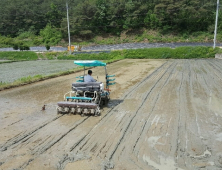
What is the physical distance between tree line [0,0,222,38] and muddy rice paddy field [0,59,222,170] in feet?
152

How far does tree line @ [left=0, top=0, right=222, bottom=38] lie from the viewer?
50.2 meters

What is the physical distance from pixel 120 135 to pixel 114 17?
55.9 m

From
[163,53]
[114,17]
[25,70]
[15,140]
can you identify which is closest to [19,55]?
[25,70]

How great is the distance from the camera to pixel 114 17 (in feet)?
189

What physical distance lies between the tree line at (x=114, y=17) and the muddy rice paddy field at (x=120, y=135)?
46.3 m

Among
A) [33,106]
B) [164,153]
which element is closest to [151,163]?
[164,153]

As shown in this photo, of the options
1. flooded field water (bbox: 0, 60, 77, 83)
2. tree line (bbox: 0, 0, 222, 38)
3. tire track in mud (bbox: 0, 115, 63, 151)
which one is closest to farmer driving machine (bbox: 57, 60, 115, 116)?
tire track in mud (bbox: 0, 115, 63, 151)

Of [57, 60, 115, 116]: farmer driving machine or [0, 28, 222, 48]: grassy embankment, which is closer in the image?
[57, 60, 115, 116]: farmer driving machine

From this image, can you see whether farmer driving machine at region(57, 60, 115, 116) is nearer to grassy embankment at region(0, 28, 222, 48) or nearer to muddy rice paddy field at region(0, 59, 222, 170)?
muddy rice paddy field at region(0, 59, 222, 170)

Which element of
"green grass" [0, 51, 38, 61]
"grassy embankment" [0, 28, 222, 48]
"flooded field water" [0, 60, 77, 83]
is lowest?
"flooded field water" [0, 60, 77, 83]

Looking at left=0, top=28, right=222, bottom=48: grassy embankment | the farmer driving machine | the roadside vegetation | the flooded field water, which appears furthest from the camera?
the roadside vegetation

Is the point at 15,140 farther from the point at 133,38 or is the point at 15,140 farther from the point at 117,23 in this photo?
the point at 117,23

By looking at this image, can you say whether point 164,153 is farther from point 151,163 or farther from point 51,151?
point 51,151

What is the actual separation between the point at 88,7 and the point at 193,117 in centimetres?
5412
